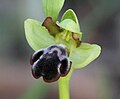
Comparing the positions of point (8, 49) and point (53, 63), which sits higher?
point (8, 49)

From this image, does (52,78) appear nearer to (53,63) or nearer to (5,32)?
(53,63)

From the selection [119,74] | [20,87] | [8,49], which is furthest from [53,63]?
[8,49]

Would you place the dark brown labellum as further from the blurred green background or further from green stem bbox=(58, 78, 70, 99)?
the blurred green background

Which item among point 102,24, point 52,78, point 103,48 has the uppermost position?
point 102,24

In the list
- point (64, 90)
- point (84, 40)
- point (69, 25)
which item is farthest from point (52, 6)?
point (84, 40)

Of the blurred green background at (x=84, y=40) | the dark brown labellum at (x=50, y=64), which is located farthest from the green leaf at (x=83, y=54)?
the blurred green background at (x=84, y=40)

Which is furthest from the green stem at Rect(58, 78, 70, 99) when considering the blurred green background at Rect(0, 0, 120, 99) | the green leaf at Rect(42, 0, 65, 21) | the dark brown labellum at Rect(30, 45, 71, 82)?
the blurred green background at Rect(0, 0, 120, 99)

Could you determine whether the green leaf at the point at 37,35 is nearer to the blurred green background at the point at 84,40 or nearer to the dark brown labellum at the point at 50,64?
the dark brown labellum at the point at 50,64
